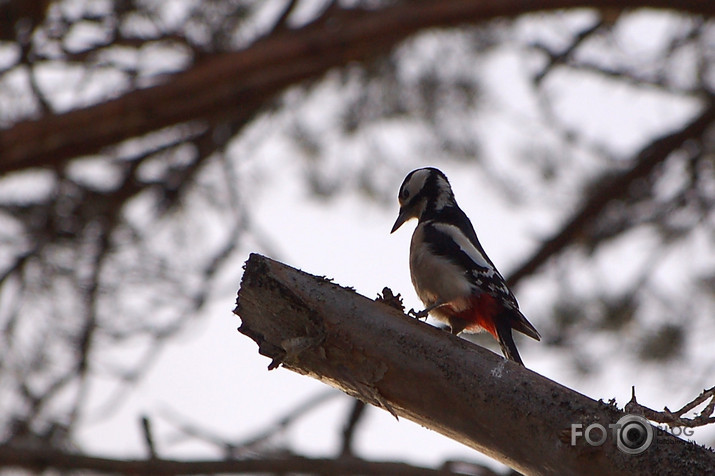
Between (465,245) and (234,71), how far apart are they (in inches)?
81.6

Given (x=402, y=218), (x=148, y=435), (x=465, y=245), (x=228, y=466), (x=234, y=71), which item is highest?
(x=234, y=71)

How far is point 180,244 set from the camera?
19.8ft

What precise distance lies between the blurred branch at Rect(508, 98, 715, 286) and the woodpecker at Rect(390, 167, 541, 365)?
1.89m

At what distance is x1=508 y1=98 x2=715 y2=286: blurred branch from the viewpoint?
5480mm

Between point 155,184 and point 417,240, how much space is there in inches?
111

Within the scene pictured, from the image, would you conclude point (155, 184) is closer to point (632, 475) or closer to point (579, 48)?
point (579, 48)

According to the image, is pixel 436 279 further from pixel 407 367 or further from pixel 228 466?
pixel 228 466

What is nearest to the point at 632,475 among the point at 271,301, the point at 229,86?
the point at 271,301

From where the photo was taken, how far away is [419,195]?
4.12m

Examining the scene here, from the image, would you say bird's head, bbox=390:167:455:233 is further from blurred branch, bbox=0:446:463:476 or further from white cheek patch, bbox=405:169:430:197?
blurred branch, bbox=0:446:463:476

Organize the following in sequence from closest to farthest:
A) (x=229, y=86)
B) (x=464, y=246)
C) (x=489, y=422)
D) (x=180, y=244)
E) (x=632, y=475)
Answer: (x=632, y=475)
(x=489, y=422)
(x=464, y=246)
(x=229, y=86)
(x=180, y=244)

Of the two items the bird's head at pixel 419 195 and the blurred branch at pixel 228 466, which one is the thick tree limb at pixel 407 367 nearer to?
the blurred branch at pixel 228 466

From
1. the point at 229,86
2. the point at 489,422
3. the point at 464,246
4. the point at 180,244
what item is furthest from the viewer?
the point at 180,244

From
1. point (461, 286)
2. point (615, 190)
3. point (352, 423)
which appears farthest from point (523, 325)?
point (615, 190)
